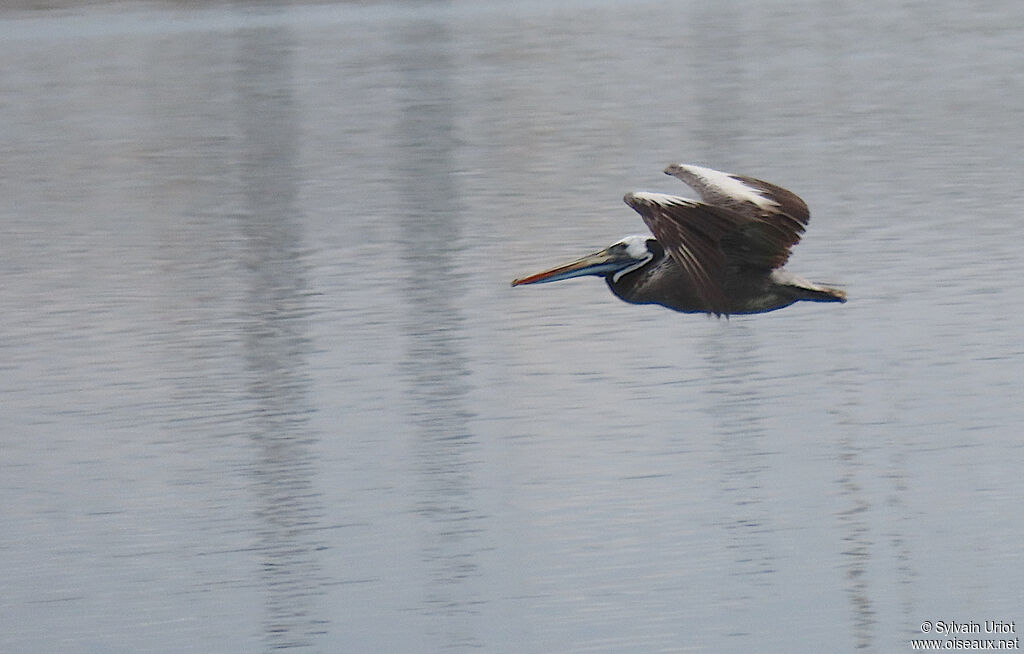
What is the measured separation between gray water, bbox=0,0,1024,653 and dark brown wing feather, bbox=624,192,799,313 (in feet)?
2.80

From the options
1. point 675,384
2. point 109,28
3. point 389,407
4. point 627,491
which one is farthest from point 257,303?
point 109,28

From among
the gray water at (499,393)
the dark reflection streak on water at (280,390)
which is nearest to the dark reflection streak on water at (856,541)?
the gray water at (499,393)

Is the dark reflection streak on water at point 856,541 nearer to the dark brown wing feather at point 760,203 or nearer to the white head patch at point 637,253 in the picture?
the dark brown wing feather at point 760,203

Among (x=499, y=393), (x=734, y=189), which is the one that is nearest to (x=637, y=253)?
(x=734, y=189)

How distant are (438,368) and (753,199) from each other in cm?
211

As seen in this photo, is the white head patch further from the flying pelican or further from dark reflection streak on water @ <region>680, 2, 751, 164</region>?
dark reflection streak on water @ <region>680, 2, 751, 164</region>

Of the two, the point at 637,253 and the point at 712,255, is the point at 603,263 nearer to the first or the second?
the point at 637,253

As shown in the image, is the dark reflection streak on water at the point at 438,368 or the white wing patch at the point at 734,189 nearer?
the white wing patch at the point at 734,189

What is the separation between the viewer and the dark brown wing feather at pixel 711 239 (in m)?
4.28

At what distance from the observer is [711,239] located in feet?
14.3

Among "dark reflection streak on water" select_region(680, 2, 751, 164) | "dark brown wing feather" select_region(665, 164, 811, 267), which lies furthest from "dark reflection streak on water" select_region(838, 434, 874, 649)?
"dark reflection streak on water" select_region(680, 2, 751, 164)

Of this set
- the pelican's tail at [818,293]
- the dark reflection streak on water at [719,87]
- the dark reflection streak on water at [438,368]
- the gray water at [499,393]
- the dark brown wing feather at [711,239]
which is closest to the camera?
the dark brown wing feather at [711,239]

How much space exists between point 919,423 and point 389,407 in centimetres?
178

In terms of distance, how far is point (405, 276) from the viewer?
25.3 feet
